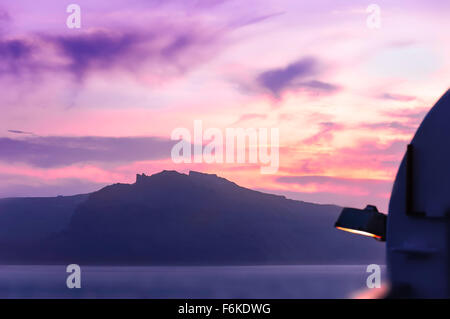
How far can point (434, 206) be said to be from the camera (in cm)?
1179

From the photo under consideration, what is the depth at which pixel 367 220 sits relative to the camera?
12.9 metres

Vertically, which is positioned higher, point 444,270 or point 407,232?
point 407,232
